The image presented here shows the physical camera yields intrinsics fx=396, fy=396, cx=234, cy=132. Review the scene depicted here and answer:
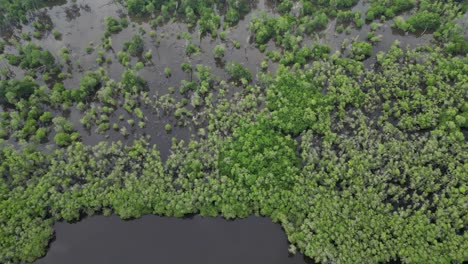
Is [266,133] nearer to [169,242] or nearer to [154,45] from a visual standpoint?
[169,242]

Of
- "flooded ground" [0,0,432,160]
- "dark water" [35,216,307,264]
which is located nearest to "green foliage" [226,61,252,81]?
"flooded ground" [0,0,432,160]

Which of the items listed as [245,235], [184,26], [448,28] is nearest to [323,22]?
[448,28]

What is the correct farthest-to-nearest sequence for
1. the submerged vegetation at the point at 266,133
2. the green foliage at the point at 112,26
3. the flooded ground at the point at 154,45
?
the green foliage at the point at 112,26, the flooded ground at the point at 154,45, the submerged vegetation at the point at 266,133

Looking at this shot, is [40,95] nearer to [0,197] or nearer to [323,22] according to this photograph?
[0,197]

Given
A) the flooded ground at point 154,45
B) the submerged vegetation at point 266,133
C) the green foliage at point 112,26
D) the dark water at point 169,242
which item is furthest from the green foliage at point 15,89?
the dark water at point 169,242

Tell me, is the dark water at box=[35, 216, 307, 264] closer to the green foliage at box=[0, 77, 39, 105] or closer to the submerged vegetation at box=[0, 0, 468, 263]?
the submerged vegetation at box=[0, 0, 468, 263]

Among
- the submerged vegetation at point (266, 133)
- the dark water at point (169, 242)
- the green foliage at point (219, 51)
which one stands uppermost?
the green foliage at point (219, 51)

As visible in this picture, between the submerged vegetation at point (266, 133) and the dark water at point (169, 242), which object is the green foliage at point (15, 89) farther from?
the dark water at point (169, 242)
